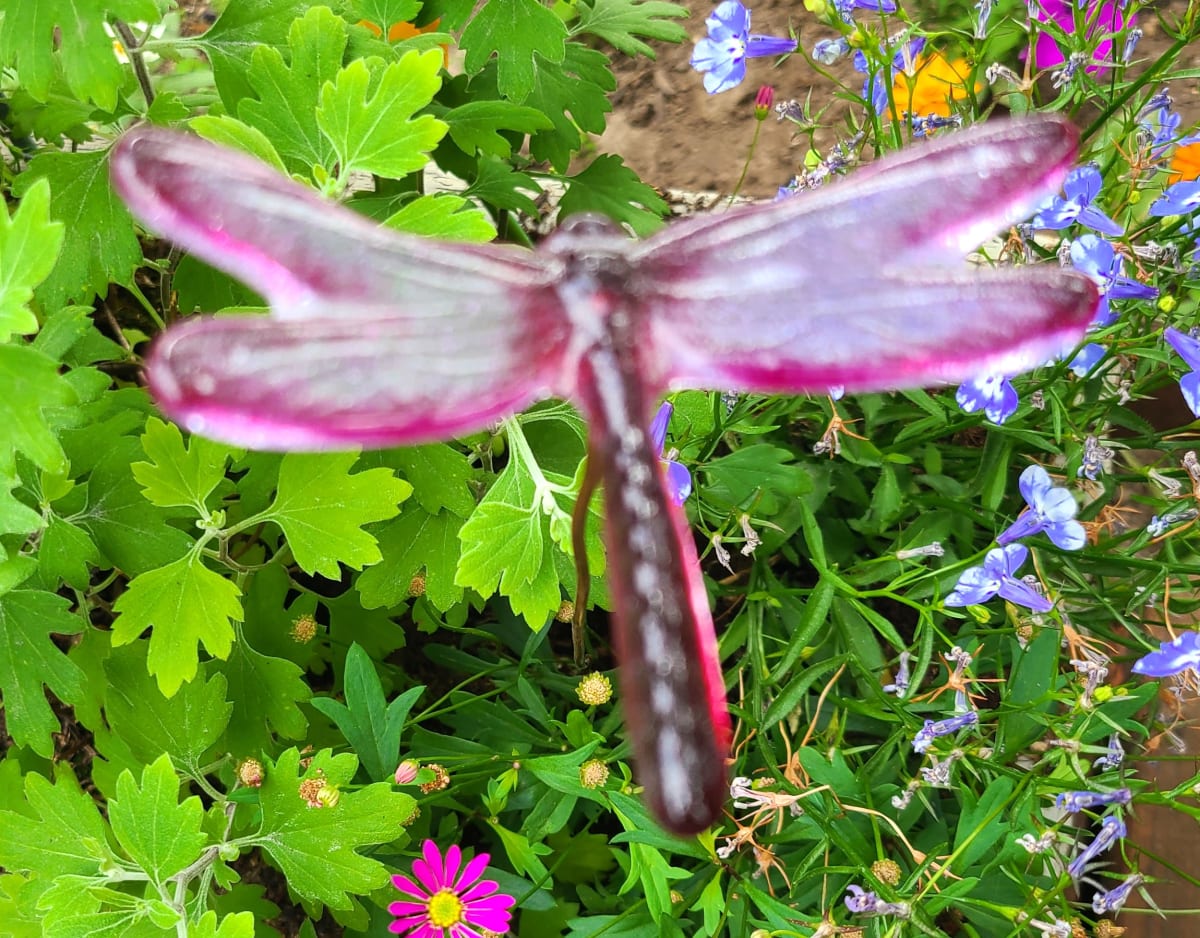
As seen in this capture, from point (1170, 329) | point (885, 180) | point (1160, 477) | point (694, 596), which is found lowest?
point (1160, 477)

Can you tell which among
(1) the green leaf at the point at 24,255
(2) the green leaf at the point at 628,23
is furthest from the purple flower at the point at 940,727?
(2) the green leaf at the point at 628,23

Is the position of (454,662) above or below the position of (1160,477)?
below

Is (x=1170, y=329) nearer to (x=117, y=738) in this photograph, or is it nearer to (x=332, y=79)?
(x=332, y=79)

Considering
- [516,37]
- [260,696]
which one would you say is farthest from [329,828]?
[516,37]

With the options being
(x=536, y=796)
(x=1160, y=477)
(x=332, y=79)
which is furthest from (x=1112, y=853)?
(x=332, y=79)

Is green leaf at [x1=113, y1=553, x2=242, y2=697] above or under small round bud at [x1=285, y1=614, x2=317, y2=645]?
above

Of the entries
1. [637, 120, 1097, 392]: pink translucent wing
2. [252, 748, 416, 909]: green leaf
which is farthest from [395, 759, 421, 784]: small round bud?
[637, 120, 1097, 392]: pink translucent wing

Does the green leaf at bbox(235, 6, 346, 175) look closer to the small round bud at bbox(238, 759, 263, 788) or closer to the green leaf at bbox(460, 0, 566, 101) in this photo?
the green leaf at bbox(460, 0, 566, 101)
